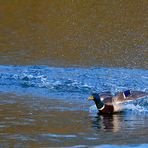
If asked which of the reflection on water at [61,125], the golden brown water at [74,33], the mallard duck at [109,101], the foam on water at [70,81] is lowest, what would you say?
the reflection on water at [61,125]

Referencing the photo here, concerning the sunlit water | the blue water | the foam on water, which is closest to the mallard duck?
the sunlit water

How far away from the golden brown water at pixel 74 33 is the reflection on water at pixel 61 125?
20.4ft

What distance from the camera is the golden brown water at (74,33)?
18.9 meters

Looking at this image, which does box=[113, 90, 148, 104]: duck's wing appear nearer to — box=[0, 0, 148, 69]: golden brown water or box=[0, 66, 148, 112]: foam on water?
box=[0, 66, 148, 112]: foam on water

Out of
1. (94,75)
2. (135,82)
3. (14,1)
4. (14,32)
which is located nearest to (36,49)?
(14,32)

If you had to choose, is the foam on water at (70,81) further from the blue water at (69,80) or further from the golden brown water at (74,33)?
→ the golden brown water at (74,33)

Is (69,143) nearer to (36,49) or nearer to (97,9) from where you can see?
(36,49)

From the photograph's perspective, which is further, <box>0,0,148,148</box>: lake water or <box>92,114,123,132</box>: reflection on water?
<box>92,114,123,132</box>: reflection on water

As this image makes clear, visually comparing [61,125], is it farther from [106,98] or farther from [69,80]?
[69,80]

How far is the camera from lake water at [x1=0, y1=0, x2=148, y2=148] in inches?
316

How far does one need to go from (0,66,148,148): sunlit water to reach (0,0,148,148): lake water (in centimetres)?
1

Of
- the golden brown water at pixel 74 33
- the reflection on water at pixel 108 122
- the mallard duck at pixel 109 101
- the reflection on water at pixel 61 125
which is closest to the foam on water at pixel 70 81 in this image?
the mallard duck at pixel 109 101

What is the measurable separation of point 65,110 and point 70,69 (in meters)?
6.06

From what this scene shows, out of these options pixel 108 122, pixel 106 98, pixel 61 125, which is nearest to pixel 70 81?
pixel 106 98
